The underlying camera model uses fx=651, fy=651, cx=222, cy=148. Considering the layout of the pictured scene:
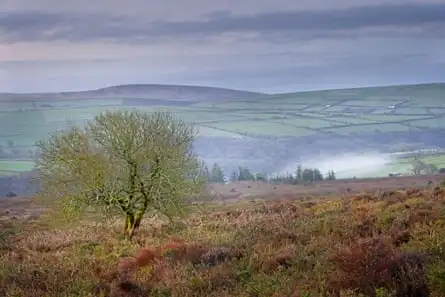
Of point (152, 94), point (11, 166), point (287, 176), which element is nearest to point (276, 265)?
point (11, 166)

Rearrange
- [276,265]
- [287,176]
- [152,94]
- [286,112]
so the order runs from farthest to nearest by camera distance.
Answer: [286,112]
[152,94]
[287,176]
[276,265]

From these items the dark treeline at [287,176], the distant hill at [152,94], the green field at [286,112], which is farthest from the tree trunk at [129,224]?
the distant hill at [152,94]

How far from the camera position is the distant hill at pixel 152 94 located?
62.1 meters

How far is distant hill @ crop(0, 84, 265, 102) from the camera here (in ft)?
204

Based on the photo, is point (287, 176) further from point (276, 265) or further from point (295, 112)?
point (276, 265)

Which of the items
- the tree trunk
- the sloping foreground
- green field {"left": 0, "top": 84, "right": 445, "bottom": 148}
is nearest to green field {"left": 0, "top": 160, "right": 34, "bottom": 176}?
green field {"left": 0, "top": 84, "right": 445, "bottom": 148}

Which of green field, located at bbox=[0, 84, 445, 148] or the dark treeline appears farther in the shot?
green field, located at bbox=[0, 84, 445, 148]

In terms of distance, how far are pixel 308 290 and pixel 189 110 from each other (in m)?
61.4

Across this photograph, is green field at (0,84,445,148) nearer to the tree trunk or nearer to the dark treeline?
the dark treeline

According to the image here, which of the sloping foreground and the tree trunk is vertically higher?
the sloping foreground

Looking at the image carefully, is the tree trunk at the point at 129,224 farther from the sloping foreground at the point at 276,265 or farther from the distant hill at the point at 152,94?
the distant hill at the point at 152,94

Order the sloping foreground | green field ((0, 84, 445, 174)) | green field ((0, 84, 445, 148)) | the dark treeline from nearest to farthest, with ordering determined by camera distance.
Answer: the sloping foreground
the dark treeline
green field ((0, 84, 445, 174))
green field ((0, 84, 445, 148))

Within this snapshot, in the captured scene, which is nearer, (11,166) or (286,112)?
(11,166)

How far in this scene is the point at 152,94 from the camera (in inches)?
→ 2739
